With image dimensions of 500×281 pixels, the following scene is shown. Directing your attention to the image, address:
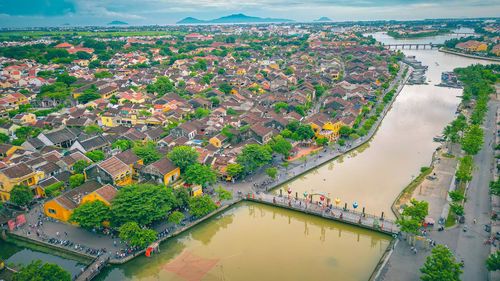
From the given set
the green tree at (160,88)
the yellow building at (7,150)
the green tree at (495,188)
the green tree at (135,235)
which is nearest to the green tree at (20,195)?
the green tree at (135,235)

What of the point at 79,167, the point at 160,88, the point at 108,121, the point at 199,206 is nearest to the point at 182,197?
the point at 199,206

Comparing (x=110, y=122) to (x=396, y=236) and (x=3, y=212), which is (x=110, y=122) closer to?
(x=3, y=212)

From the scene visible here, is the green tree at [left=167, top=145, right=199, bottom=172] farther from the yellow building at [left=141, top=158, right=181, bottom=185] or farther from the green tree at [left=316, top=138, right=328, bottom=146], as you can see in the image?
the green tree at [left=316, top=138, right=328, bottom=146]

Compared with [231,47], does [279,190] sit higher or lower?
lower

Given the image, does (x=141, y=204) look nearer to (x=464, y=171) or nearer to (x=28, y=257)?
(x=28, y=257)

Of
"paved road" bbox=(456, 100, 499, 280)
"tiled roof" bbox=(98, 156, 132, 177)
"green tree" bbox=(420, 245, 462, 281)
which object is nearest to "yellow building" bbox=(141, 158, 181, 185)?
"tiled roof" bbox=(98, 156, 132, 177)

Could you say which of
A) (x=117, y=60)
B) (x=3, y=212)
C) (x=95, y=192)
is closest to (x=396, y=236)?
(x=95, y=192)
